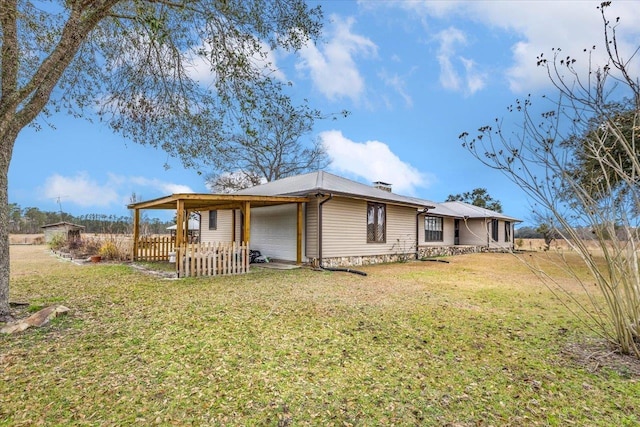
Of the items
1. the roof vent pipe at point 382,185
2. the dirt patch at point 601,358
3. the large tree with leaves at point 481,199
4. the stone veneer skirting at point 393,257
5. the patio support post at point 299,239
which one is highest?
the large tree with leaves at point 481,199

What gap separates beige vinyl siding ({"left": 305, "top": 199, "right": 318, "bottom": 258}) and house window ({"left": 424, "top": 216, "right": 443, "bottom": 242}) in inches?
433

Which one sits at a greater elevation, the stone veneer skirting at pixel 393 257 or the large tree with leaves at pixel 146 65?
the large tree with leaves at pixel 146 65

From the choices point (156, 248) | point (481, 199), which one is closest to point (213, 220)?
point (156, 248)

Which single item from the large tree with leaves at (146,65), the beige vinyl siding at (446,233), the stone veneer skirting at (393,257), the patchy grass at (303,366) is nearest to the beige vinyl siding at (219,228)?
the stone veneer skirting at (393,257)

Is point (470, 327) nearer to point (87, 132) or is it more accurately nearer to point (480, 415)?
point (480, 415)

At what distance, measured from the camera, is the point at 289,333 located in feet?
14.4

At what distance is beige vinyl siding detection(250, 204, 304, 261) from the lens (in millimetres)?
12445

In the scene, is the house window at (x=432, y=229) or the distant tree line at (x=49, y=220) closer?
the house window at (x=432, y=229)

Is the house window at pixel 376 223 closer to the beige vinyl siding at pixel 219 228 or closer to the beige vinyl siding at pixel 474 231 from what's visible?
the beige vinyl siding at pixel 219 228

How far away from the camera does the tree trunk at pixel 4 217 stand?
15.2ft

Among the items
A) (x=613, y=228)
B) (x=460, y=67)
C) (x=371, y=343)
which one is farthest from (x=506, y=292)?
(x=460, y=67)

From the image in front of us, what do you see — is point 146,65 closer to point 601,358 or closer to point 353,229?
point 353,229

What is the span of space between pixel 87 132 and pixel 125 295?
12.5 ft

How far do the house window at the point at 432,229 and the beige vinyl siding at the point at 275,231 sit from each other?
1112 cm
